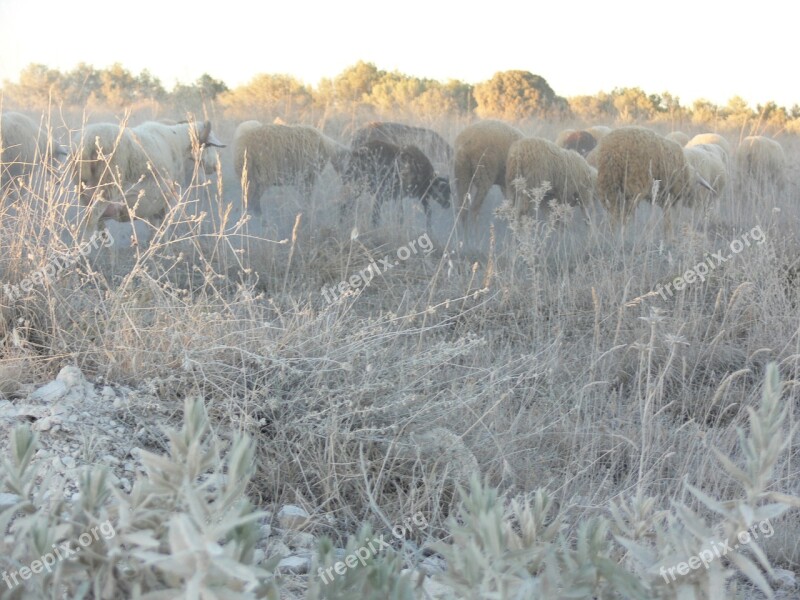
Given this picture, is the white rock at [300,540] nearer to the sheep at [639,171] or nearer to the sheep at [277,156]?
the sheep at [639,171]

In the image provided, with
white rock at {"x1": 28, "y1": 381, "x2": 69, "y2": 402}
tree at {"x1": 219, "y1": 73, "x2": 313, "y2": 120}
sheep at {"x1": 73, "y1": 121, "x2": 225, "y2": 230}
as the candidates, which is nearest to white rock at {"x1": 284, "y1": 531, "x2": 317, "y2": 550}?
white rock at {"x1": 28, "y1": 381, "x2": 69, "y2": 402}

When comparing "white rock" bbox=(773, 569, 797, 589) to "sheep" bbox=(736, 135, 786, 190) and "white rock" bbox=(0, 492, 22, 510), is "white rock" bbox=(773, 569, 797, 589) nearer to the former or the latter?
"white rock" bbox=(0, 492, 22, 510)

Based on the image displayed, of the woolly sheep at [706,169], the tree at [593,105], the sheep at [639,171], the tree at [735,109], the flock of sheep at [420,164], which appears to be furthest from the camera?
the tree at [593,105]

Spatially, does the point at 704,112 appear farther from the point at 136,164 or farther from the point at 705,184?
the point at 136,164

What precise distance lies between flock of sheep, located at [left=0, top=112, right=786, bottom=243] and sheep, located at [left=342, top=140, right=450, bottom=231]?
1 cm

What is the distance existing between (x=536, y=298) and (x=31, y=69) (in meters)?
16.1

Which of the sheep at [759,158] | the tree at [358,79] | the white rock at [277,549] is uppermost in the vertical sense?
the tree at [358,79]

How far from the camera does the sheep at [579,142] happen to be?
11.4 meters

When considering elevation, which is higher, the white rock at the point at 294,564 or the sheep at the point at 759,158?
the sheep at the point at 759,158

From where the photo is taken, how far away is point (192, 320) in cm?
373

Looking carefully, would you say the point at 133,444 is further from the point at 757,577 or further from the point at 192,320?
the point at 757,577

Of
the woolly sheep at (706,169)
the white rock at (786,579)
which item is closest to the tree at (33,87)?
the woolly sheep at (706,169)

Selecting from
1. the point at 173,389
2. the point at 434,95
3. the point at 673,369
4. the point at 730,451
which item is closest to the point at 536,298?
the point at 673,369

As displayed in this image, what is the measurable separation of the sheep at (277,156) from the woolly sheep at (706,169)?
3.87 metres
